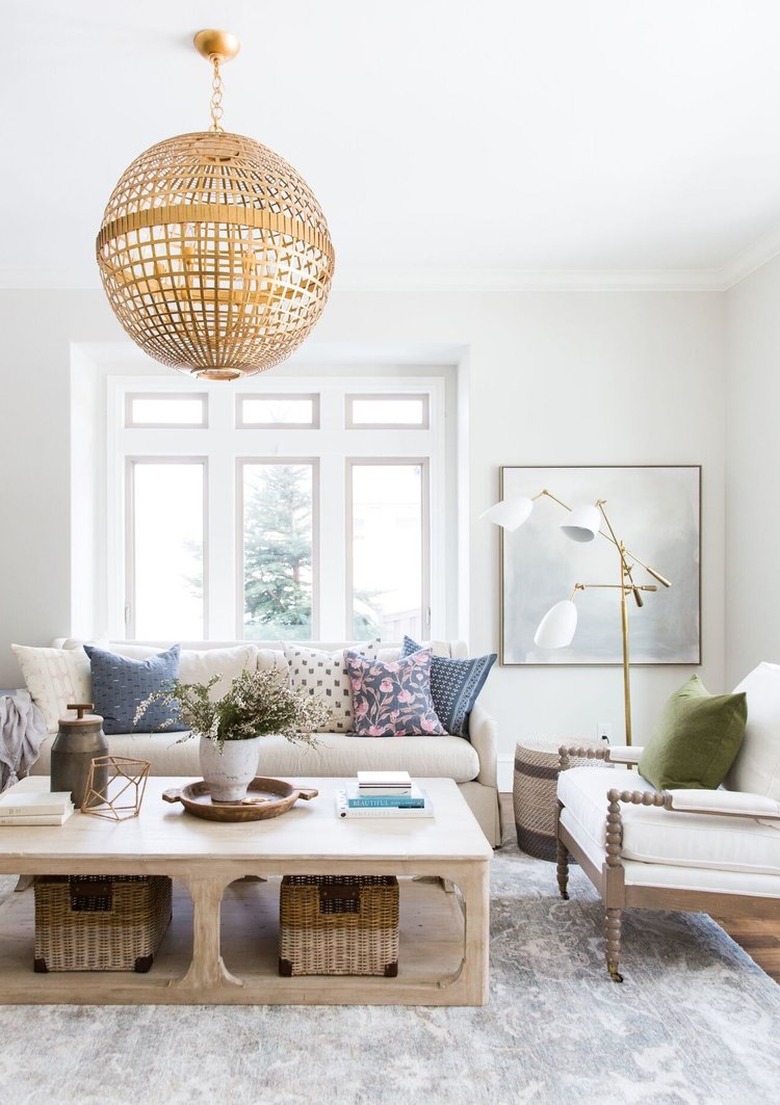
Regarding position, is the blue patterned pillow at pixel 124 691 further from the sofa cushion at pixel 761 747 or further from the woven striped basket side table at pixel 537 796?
the sofa cushion at pixel 761 747

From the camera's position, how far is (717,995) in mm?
2438

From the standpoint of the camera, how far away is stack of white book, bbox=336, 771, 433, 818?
2664 mm

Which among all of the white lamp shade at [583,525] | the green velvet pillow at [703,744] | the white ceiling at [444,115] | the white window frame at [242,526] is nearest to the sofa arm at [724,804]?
the green velvet pillow at [703,744]

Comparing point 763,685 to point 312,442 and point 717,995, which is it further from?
point 312,442

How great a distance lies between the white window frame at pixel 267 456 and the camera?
16.5 feet

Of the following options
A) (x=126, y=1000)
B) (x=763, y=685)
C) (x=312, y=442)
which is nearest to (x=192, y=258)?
(x=126, y=1000)

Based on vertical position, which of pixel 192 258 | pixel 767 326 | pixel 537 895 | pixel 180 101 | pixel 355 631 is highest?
pixel 180 101

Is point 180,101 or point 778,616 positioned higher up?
point 180,101

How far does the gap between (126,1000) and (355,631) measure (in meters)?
2.93

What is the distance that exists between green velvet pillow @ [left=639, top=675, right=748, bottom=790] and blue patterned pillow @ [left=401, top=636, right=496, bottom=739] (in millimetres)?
1205

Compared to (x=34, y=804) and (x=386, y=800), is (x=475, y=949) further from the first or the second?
(x=34, y=804)

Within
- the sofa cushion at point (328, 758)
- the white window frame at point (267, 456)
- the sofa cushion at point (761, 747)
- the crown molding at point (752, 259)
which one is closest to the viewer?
the sofa cushion at point (761, 747)

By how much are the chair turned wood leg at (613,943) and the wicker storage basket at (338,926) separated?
634 mm

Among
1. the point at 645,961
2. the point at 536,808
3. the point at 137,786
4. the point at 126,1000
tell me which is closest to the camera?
→ the point at 126,1000
